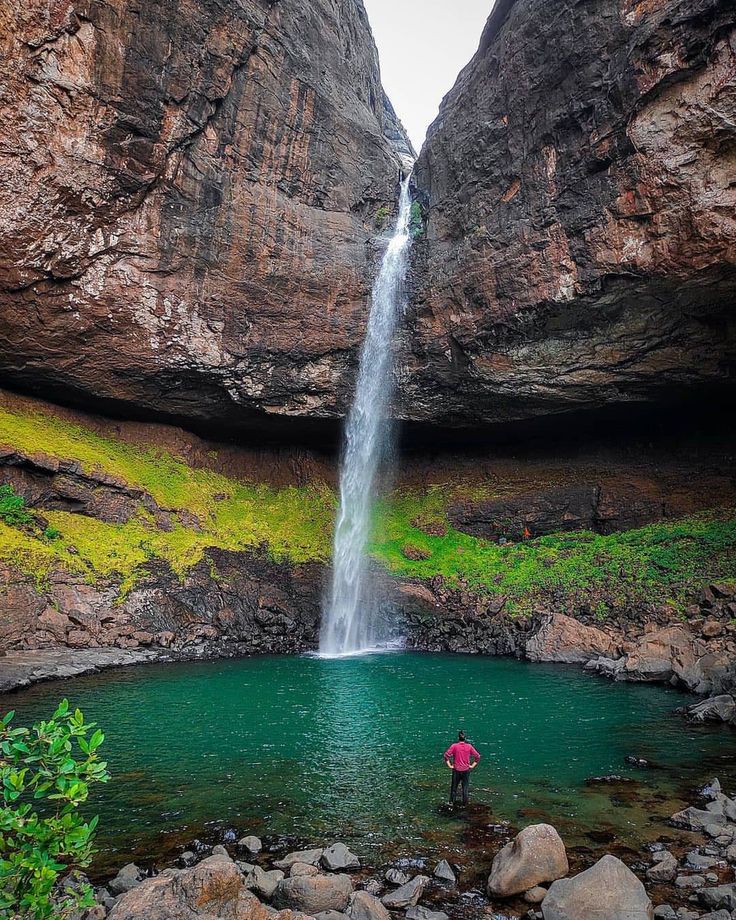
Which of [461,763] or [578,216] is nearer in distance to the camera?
[461,763]

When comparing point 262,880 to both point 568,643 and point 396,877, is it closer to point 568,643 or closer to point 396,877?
point 396,877

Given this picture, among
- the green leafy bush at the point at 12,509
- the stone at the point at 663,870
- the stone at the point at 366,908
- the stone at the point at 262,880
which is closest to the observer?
the stone at the point at 366,908

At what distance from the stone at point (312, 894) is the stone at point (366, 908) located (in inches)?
6.3

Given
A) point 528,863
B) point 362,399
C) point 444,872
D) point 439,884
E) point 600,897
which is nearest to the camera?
point 600,897

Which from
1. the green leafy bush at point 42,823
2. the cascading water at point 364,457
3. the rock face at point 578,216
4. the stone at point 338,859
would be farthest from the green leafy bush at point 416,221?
the green leafy bush at point 42,823

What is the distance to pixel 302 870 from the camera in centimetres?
669

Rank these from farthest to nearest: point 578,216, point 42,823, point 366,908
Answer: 1. point 578,216
2. point 366,908
3. point 42,823

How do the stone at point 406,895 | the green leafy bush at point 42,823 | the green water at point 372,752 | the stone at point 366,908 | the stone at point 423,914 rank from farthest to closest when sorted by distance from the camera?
1. the green water at point 372,752
2. the stone at point 406,895
3. the stone at point 423,914
4. the stone at point 366,908
5. the green leafy bush at point 42,823

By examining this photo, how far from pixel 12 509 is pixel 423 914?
1866cm

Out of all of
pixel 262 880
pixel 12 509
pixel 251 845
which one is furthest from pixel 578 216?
pixel 12 509

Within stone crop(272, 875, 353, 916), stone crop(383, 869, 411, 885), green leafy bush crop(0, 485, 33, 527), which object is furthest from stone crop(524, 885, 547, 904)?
green leafy bush crop(0, 485, 33, 527)

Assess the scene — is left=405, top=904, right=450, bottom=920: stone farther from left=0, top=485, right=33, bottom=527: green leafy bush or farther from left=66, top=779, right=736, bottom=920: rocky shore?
left=0, top=485, right=33, bottom=527: green leafy bush

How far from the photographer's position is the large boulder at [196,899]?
5008mm

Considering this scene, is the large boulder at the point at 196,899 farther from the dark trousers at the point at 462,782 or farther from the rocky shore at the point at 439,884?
the dark trousers at the point at 462,782
